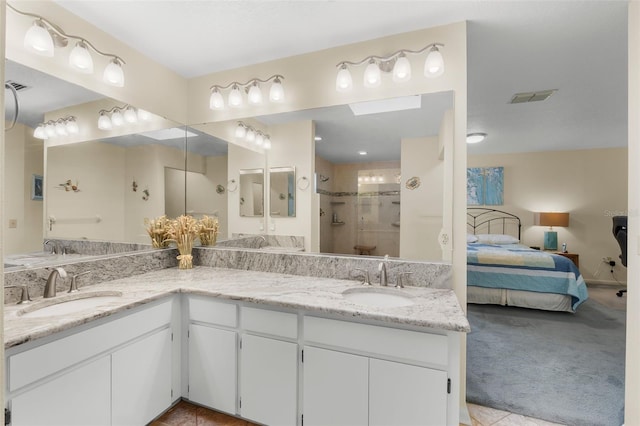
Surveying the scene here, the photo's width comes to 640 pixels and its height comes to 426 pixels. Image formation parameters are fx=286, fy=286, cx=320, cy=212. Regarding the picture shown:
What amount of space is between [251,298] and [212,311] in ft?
1.18

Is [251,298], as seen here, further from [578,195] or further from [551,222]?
[578,195]

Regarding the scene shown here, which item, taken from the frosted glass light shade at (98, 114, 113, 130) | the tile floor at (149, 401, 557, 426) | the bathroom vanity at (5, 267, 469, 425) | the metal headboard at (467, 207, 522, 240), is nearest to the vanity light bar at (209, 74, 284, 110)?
the frosted glass light shade at (98, 114, 113, 130)

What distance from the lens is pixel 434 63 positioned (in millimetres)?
1804

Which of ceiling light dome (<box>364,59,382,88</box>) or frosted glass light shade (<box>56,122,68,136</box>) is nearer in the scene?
frosted glass light shade (<box>56,122,68,136</box>)

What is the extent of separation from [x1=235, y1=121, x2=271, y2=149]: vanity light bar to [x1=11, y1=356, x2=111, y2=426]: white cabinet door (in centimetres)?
172

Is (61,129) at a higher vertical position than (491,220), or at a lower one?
higher

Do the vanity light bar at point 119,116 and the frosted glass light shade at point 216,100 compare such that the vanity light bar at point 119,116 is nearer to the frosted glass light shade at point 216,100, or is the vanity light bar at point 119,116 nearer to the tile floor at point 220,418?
the frosted glass light shade at point 216,100

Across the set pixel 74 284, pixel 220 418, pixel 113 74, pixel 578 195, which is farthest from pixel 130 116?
pixel 578 195

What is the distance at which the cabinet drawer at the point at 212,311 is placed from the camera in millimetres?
1729

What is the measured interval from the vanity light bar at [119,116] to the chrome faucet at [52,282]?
3.35 ft

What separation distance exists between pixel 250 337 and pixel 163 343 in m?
0.56

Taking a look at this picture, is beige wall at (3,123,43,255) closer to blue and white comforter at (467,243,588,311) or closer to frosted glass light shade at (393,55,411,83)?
frosted glass light shade at (393,55,411,83)

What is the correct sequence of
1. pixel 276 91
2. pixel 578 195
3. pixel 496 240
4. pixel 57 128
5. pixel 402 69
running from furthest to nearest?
1. pixel 578 195
2. pixel 496 240
3. pixel 276 91
4. pixel 402 69
5. pixel 57 128

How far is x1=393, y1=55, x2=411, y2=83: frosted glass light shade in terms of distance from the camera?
1.88 metres
